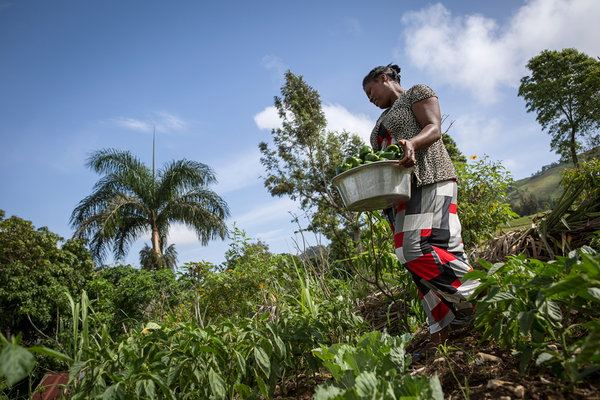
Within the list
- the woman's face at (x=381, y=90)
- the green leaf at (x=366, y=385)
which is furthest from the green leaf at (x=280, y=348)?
the woman's face at (x=381, y=90)

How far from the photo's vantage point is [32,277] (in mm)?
9039

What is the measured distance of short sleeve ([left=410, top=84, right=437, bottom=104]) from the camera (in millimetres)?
1732

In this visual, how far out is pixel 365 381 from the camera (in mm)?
758

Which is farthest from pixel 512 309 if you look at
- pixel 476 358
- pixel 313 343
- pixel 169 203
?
pixel 169 203

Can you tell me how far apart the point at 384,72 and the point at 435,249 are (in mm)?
1155

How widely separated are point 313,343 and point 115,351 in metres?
0.75

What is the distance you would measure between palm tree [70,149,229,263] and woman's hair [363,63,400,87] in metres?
13.8

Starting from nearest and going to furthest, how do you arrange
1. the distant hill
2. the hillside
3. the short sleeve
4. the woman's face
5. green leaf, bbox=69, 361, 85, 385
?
1. green leaf, bbox=69, 361, 85, 385
2. the short sleeve
3. the woman's face
4. the distant hill
5. the hillside

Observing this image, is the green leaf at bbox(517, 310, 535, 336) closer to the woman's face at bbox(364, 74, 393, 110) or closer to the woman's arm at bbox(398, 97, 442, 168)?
the woman's arm at bbox(398, 97, 442, 168)

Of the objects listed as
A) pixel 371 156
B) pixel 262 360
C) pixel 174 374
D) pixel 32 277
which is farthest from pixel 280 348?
pixel 32 277

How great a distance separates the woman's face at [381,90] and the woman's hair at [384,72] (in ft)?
0.07

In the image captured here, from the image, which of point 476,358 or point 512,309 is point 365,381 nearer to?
point 512,309

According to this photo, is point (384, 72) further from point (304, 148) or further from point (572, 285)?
point (304, 148)

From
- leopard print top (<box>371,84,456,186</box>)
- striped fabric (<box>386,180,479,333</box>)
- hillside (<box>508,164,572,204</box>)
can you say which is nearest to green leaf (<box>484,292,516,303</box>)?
striped fabric (<box>386,180,479,333</box>)
